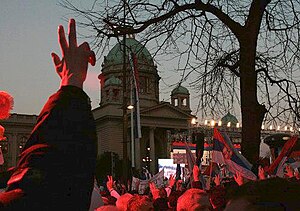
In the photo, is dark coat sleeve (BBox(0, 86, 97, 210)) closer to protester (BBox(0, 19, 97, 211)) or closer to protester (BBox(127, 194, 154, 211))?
protester (BBox(0, 19, 97, 211))

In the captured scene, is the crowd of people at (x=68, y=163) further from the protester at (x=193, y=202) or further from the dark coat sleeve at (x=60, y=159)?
the protester at (x=193, y=202)

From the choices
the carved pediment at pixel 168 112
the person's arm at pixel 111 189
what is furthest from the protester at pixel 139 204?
the carved pediment at pixel 168 112

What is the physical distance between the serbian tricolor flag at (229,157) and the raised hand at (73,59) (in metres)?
4.90

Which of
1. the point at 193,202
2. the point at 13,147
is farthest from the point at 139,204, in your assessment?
the point at 13,147

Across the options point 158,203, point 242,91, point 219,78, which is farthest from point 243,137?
point 158,203

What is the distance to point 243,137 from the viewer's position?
26.5ft

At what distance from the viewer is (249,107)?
7.99 m

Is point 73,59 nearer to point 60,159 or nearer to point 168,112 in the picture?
point 60,159

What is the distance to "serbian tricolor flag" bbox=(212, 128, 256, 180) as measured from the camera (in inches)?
257

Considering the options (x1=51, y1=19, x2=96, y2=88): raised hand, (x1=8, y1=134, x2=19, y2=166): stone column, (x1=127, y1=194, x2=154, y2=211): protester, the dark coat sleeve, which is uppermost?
Answer: (x1=8, y1=134, x2=19, y2=166): stone column

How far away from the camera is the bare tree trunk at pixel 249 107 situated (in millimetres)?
7961

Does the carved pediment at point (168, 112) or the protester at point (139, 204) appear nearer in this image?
the protester at point (139, 204)

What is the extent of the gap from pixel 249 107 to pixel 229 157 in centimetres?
119

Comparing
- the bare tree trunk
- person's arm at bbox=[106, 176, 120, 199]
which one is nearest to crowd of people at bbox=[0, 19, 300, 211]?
person's arm at bbox=[106, 176, 120, 199]
